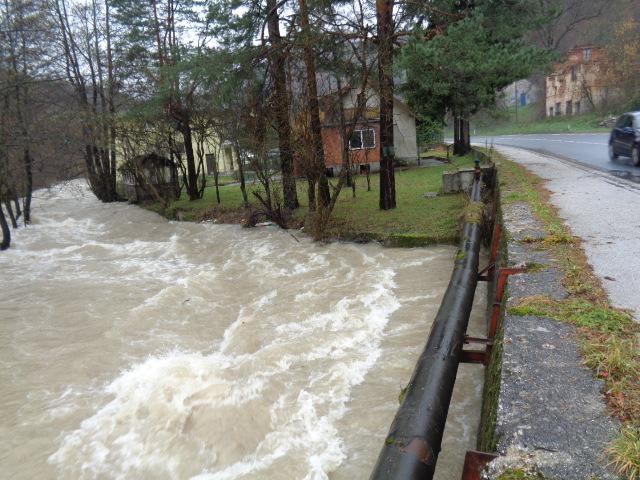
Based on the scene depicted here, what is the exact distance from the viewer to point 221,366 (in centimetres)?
612

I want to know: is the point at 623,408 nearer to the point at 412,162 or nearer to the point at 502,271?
the point at 502,271

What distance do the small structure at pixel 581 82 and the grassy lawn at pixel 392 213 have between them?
1010 inches

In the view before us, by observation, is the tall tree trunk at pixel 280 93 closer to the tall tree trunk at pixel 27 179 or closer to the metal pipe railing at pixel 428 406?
the tall tree trunk at pixel 27 179

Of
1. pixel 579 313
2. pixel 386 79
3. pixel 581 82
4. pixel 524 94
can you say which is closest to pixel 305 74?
pixel 386 79

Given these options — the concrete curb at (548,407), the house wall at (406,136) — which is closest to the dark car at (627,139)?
the concrete curb at (548,407)

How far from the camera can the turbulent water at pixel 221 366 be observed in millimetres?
4461

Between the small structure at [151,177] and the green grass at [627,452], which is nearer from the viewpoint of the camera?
the green grass at [627,452]

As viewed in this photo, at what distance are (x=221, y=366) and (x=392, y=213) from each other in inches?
330

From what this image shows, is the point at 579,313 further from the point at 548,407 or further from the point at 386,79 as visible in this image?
the point at 386,79

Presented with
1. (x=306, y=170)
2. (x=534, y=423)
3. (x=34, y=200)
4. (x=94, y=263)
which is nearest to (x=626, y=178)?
(x=306, y=170)

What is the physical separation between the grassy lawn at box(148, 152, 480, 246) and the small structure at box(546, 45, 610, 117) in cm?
2566

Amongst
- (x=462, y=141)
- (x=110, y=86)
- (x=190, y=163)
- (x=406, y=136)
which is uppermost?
(x=110, y=86)

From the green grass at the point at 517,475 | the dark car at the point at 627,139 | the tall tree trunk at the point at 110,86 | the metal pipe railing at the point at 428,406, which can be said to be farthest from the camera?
the tall tree trunk at the point at 110,86

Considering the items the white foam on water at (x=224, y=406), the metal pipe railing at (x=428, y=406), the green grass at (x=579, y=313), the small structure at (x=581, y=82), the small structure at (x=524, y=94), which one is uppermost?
the small structure at (x=524, y=94)
